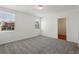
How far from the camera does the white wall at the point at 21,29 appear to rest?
207 inches

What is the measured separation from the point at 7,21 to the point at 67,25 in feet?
13.9

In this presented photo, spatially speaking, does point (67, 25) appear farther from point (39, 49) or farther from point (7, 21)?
point (7, 21)

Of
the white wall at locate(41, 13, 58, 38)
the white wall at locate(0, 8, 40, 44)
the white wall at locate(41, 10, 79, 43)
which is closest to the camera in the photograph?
the white wall at locate(0, 8, 40, 44)

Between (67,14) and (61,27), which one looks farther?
(61,27)

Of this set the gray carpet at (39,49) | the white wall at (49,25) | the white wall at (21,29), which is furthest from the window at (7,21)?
the white wall at (49,25)

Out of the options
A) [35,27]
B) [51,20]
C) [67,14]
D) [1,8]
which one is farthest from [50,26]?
[1,8]

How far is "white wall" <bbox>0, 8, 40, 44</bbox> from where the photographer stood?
17.2 feet

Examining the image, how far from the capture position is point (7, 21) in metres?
5.45

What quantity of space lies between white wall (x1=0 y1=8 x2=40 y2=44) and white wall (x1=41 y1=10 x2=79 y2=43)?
111 cm

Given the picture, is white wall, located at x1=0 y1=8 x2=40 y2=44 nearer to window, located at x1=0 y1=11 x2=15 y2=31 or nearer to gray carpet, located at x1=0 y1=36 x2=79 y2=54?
window, located at x1=0 y1=11 x2=15 y2=31

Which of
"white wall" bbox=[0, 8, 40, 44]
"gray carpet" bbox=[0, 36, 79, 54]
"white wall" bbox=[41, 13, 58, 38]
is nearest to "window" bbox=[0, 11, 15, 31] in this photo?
"white wall" bbox=[0, 8, 40, 44]
